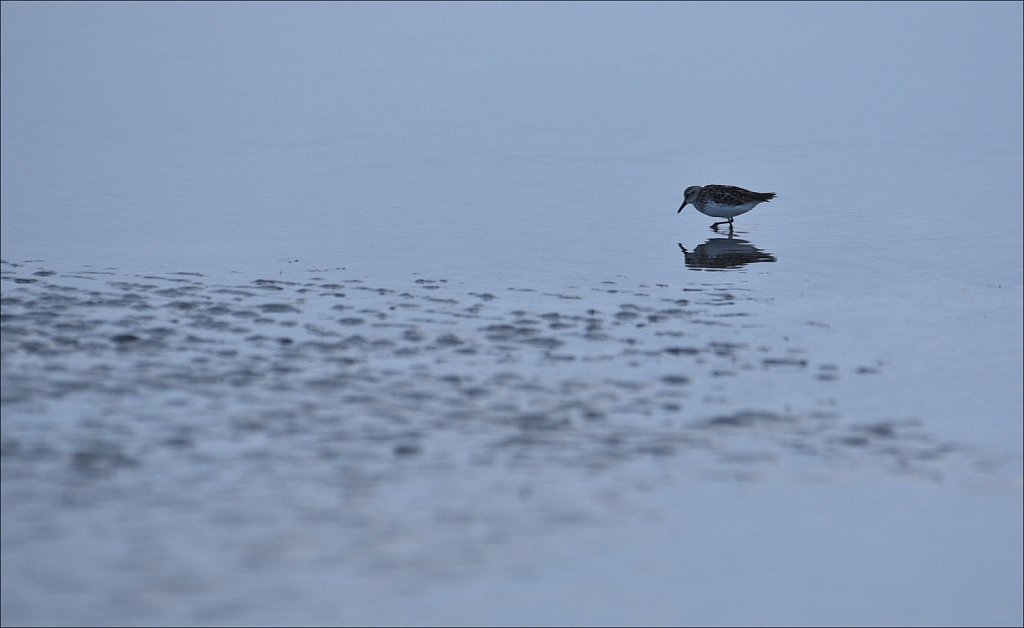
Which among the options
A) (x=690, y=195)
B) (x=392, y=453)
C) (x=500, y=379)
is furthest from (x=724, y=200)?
(x=392, y=453)

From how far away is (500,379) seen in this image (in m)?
12.2

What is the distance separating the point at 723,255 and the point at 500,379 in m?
9.35

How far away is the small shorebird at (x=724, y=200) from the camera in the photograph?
930 inches

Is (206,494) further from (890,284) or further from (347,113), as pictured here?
(347,113)

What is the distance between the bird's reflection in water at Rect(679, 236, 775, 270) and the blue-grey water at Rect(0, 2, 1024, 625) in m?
0.12

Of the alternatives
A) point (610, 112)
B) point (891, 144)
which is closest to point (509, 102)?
point (610, 112)

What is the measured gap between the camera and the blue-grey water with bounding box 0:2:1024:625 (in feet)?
28.0

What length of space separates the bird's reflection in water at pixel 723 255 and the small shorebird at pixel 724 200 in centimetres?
118

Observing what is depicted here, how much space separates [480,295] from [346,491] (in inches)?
278

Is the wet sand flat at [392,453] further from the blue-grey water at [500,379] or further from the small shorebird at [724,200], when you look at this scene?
the small shorebird at [724,200]

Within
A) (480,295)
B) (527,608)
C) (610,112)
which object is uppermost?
(610,112)

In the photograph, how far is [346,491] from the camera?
949 cm

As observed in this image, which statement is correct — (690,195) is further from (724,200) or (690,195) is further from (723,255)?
(723,255)

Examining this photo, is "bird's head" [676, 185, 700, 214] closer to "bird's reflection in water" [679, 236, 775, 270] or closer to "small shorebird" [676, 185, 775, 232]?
Result: "small shorebird" [676, 185, 775, 232]
